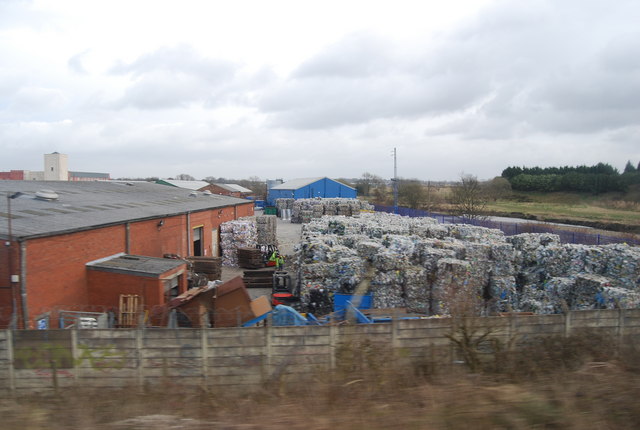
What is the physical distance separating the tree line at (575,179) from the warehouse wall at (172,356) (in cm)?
6813

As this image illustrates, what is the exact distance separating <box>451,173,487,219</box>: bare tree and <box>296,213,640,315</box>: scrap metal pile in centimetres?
2560

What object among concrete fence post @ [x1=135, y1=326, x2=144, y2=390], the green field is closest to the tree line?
the green field

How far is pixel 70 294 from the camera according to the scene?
1116 centimetres

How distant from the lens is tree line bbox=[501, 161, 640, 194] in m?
59.8

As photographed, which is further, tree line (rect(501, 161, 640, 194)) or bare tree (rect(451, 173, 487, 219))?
tree line (rect(501, 161, 640, 194))

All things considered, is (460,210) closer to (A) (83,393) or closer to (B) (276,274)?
(B) (276,274)

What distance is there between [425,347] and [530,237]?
Answer: 36.8 ft

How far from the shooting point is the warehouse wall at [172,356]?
638 cm

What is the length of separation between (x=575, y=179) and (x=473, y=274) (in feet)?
215

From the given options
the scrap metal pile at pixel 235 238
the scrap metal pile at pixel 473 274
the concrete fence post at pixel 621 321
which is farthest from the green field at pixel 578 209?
the concrete fence post at pixel 621 321

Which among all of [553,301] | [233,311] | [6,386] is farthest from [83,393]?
[553,301]

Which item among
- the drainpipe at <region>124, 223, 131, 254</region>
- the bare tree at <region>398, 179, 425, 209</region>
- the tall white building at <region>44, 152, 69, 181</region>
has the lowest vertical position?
the drainpipe at <region>124, 223, 131, 254</region>

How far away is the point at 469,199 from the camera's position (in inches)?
1535

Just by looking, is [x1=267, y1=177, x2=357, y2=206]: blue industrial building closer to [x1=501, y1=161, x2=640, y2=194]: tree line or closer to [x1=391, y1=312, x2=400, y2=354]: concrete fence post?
[x1=501, y1=161, x2=640, y2=194]: tree line
